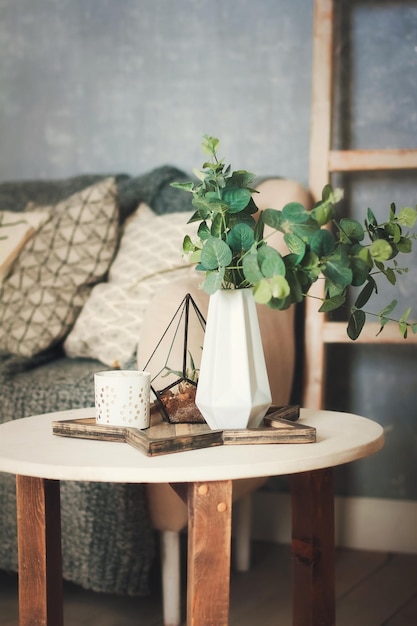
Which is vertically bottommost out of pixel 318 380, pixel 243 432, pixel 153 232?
pixel 318 380

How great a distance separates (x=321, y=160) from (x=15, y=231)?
732 millimetres

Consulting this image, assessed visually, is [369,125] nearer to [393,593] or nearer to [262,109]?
[262,109]

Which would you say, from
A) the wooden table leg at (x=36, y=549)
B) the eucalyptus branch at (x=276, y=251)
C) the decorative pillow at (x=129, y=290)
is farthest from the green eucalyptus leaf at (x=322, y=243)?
the decorative pillow at (x=129, y=290)

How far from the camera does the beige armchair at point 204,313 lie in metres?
1.49

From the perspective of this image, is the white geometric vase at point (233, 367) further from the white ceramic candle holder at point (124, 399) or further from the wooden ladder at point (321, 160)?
the wooden ladder at point (321, 160)

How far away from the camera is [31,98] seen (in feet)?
7.60

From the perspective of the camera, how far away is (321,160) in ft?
6.21

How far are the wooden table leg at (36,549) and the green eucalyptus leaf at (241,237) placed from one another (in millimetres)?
386

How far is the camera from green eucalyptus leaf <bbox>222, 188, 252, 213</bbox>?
1.02 metres

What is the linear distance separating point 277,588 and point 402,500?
1.39ft

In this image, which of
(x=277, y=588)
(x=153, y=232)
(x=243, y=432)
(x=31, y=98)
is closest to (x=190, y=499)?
(x=243, y=432)

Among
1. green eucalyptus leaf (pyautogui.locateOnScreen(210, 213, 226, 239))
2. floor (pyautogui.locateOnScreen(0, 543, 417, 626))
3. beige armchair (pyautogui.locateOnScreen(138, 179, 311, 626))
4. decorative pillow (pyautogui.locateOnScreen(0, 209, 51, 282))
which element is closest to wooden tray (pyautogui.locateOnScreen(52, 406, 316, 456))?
green eucalyptus leaf (pyautogui.locateOnScreen(210, 213, 226, 239))

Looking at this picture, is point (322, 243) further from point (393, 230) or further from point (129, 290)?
point (129, 290)

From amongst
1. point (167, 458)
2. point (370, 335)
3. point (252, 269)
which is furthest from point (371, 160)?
point (167, 458)
